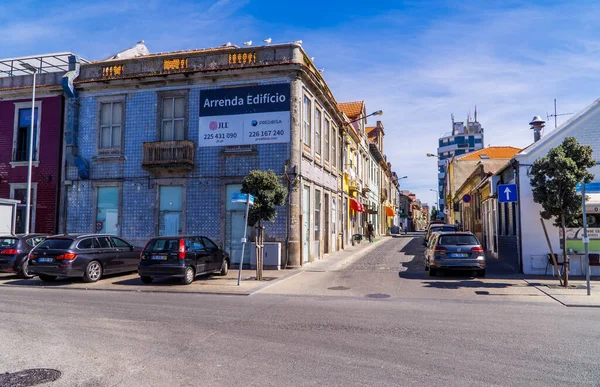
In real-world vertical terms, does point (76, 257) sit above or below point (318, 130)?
below

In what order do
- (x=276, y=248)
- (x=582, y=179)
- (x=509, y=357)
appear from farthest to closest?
(x=276, y=248)
(x=582, y=179)
(x=509, y=357)

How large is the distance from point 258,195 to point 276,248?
11.7 feet

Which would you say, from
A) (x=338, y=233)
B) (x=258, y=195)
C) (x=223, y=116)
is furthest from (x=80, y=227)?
(x=338, y=233)

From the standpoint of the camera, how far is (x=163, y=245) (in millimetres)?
14281

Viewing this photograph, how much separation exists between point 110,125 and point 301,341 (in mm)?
17399

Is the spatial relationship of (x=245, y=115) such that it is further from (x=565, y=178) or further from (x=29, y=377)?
(x=29, y=377)

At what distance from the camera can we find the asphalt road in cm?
538

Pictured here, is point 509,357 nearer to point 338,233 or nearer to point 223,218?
point 223,218

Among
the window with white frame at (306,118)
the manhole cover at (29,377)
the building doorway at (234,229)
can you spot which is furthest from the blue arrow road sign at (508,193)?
the manhole cover at (29,377)

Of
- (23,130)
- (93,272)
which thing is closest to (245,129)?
(93,272)

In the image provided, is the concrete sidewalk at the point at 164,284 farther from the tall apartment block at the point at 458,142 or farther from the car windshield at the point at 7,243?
the tall apartment block at the point at 458,142

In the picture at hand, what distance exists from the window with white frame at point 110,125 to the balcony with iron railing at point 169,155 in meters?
1.98

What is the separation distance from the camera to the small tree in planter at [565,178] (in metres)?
13.3

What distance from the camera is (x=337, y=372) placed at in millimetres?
5496
